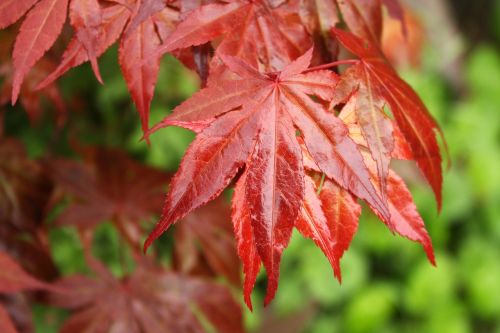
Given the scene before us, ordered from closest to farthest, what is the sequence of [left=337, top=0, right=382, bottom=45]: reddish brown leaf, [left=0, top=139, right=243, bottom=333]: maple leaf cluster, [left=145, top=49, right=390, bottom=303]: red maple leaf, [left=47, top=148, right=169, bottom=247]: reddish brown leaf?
[left=145, top=49, right=390, bottom=303]: red maple leaf
[left=337, top=0, right=382, bottom=45]: reddish brown leaf
[left=0, top=139, right=243, bottom=333]: maple leaf cluster
[left=47, top=148, right=169, bottom=247]: reddish brown leaf

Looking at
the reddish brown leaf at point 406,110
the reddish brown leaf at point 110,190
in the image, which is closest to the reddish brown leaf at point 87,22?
the reddish brown leaf at point 406,110

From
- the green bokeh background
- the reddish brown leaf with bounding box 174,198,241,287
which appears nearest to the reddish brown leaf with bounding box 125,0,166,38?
the reddish brown leaf with bounding box 174,198,241,287

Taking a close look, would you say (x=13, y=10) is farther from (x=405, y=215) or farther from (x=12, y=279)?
(x=405, y=215)

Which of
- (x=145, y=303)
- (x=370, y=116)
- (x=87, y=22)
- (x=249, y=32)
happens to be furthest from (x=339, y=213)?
(x=145, y=303)

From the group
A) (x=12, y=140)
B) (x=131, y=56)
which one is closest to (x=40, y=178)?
(x=12, y=140)

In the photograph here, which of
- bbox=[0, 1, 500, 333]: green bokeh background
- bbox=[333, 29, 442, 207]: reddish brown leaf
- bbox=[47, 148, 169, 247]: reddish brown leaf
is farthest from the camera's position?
bbox=[0, 1, 500, 333]: green bokeh background

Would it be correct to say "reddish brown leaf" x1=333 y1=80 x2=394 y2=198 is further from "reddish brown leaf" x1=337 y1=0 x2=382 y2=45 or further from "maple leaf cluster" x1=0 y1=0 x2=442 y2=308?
"reddish brown leaf" x1=337 y1=0 x2=382 y2=45
